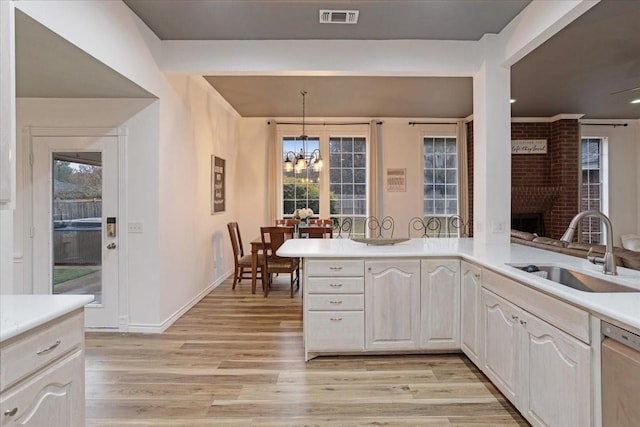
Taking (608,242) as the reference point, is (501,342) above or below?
below

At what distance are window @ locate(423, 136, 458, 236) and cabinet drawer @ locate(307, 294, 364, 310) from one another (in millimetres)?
4368

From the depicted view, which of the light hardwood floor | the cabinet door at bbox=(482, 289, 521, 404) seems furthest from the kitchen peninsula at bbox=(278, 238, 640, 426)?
the light hardwood floor

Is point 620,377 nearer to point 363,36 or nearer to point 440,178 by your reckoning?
point 363,36

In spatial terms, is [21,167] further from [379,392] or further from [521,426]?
[521,426]

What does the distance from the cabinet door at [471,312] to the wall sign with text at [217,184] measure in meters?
3.66

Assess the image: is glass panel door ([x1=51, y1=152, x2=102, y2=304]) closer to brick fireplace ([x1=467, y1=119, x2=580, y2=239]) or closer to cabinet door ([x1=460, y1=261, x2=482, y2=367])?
cabinet door ([x1=460, y1=261, x2=482, y2=367])

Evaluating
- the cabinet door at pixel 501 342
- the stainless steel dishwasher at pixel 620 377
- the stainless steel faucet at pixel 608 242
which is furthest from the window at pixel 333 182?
the stainless steel dishwasher at pixel 620 377

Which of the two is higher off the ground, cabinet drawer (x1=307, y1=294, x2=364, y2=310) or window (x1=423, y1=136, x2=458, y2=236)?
window (x1=423, y1=136, x2=458, y2=236)

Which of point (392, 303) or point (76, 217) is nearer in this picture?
point (392, 303)

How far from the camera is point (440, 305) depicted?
2832mm

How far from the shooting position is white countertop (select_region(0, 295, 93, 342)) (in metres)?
1.15

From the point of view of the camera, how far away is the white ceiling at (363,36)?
271 cm

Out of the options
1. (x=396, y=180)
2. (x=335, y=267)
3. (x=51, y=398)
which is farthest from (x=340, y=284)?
(x=396, y=180)

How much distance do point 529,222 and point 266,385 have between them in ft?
20.0
